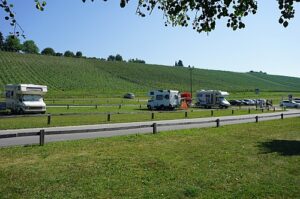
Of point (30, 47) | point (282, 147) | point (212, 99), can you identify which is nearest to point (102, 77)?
point (212, 99)

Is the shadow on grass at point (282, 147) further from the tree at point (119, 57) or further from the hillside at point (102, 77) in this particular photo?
the tree at point (119, 57)

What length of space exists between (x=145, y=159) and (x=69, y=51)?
16890 cm

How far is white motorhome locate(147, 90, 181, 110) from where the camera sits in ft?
155

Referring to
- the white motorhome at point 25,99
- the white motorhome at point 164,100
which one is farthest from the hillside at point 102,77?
the white motorhome at point 25,99

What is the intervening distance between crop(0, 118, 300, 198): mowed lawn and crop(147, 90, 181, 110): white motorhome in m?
31.0

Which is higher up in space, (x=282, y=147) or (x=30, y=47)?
(x=30, y=47)

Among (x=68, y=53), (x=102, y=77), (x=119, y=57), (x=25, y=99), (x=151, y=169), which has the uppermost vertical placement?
(x=119, y=57)

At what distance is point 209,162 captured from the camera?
11.6 meters

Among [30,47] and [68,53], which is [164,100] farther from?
[68,53]

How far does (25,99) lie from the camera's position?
33969 mm

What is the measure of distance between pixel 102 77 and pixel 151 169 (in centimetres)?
9492

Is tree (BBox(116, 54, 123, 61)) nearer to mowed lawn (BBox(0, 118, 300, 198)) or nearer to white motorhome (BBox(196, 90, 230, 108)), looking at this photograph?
white motorhome (BBox(196, 90, 230, 108))

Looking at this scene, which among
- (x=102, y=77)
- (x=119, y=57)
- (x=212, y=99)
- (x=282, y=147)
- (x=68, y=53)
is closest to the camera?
(x=282, y=147)

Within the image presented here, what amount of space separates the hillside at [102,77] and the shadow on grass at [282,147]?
60.9 m
